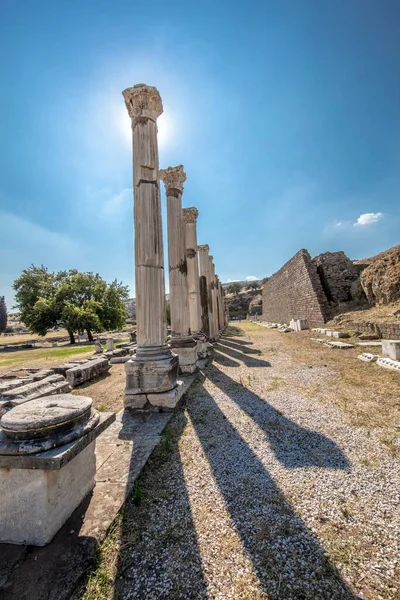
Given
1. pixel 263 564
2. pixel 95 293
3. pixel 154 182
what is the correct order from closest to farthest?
pixel 263 564 → pixel 154 182 → pixel 95 293

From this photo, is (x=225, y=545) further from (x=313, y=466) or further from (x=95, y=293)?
(x=95, y=293)

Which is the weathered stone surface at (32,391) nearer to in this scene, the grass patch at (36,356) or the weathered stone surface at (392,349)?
the grass patch at (36,356)

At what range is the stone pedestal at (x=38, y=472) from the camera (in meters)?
1.76

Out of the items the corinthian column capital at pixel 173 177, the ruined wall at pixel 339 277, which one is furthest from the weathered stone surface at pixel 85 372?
the ruined wall at pixel 339 277

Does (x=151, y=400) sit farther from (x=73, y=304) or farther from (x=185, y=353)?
(x=73, y=304)

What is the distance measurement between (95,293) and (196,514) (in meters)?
28.2

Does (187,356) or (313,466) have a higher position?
(187,356)

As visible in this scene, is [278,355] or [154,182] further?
[278,355]

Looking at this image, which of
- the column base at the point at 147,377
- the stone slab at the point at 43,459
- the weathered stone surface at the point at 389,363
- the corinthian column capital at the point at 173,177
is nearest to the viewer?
the stone slab at the point at 43,459

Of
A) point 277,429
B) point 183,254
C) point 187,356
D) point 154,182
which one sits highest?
point 154,182

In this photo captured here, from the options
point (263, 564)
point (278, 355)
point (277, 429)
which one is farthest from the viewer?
point (278, 355)

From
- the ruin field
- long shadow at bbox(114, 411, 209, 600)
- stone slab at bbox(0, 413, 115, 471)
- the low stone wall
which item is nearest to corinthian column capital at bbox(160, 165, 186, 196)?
the ruin field

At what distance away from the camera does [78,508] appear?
2.08 metres

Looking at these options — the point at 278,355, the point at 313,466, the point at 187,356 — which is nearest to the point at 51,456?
the point at 313,466
